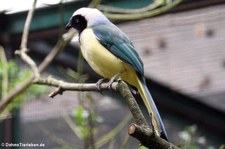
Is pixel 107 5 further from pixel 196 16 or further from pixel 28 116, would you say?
pixel 28 116

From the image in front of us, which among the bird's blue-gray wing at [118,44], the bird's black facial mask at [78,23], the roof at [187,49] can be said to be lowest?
the roof at [187,49]

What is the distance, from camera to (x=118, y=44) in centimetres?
162

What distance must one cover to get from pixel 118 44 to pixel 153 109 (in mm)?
277

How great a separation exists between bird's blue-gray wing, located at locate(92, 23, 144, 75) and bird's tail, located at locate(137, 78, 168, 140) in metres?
0.04

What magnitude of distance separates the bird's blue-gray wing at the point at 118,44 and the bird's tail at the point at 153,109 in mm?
40

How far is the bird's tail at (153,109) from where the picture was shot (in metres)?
1.23

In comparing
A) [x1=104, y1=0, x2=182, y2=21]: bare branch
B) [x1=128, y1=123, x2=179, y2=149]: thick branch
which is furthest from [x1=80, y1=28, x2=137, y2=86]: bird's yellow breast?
[x1=104, y1=0, x2=182, y2=21]: bare branch

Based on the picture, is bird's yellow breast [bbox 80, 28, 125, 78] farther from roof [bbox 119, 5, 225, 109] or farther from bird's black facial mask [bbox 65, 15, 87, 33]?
roof [bbox 119, 5, 225, 109]

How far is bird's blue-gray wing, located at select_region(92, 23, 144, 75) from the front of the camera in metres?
1.56

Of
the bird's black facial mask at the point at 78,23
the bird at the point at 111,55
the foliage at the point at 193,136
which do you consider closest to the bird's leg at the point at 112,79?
the bird at the point at 111,55

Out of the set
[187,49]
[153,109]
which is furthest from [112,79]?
[187,49]

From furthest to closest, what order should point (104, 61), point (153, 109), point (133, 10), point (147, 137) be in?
1. point (133, 10)
2. point (104, 61)
3. point (153, 109)
4. point (147, 137)

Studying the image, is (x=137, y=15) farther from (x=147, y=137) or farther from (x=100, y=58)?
(x=147, y=137)

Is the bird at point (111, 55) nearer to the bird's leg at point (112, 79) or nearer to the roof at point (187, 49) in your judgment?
the bird's leg at point (112, 79)
